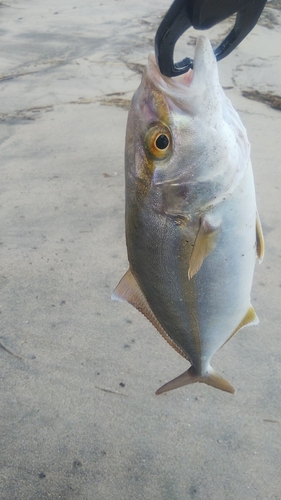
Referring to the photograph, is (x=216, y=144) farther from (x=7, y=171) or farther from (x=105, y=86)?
Answer: (x=105, y=86)

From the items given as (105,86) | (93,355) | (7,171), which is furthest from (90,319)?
(105,86)

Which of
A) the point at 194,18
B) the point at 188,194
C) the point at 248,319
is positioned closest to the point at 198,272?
the point at 188,194

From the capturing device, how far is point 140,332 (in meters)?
3.19

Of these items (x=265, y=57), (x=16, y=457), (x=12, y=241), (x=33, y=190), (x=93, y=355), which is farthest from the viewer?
(x=265, y=57)

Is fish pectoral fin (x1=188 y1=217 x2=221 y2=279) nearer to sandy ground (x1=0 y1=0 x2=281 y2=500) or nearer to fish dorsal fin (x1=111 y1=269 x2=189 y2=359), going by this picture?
fish dorsal fin (x1=111 y1=269 x2=189 y2=359)

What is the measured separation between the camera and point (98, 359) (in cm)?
303

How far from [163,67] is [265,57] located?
21.3 feet

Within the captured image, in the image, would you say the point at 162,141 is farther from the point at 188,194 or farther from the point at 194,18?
the point at 194,18

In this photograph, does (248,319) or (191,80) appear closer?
(191,80)

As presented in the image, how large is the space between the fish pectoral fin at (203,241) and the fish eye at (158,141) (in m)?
0.20

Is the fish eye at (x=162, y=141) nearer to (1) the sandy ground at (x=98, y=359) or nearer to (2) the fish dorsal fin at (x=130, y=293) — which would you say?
(2) the fish dorsal fin at (x=130, y=293)

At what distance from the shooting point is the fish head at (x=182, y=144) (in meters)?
1.40

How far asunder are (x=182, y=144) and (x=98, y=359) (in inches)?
71.4

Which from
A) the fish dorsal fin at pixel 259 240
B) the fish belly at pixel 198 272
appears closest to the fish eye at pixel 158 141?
the fish belly at pixel 198 272
